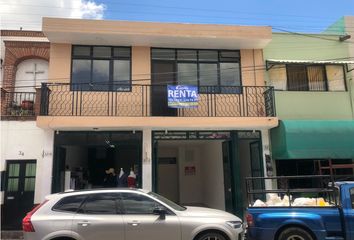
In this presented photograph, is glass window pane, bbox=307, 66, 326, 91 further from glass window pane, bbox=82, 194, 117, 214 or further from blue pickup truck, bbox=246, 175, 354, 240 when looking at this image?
glass window pane, bbox=82, 194, 117, 214

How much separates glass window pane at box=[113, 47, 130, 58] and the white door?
760 cm

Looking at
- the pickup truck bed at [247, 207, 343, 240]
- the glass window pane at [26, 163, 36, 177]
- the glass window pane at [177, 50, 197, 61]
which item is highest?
the glass window pane at [177, 50, 197, 61]

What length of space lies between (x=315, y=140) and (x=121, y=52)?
765 cm

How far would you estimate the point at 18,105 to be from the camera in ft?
47.5

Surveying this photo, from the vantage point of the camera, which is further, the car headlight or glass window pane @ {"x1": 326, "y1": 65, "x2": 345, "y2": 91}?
glass window pane @ {"x1": 326, "y1": 65, "x2": 345, "y2": 91}

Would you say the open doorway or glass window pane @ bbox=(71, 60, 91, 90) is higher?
glass window pane @ bbox=(71, 60, 91, 90)

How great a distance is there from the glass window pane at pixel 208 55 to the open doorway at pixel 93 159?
Answer: 3912 mm

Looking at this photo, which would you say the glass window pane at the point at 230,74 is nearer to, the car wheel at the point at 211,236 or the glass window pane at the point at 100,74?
the glass window pane at the point at 100,74

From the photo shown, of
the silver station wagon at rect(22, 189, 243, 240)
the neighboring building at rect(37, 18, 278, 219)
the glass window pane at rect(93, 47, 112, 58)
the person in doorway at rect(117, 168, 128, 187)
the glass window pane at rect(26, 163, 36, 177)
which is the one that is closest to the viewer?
the silver station wagon at rect(22, 189, 243, 240)

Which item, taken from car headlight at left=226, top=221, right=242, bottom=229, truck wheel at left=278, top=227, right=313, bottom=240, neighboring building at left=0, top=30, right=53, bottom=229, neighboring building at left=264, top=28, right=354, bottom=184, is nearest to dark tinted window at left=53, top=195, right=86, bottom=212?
car headlight at left=226, top=221, right=242, bottom=229

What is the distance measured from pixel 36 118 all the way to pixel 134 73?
12.4 ft

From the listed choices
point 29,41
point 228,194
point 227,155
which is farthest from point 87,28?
point 228,194

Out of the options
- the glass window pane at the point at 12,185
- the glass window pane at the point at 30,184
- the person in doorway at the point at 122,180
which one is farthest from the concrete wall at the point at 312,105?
the glass window pane at the point at 12,185

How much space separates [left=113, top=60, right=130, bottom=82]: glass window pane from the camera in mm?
14398
